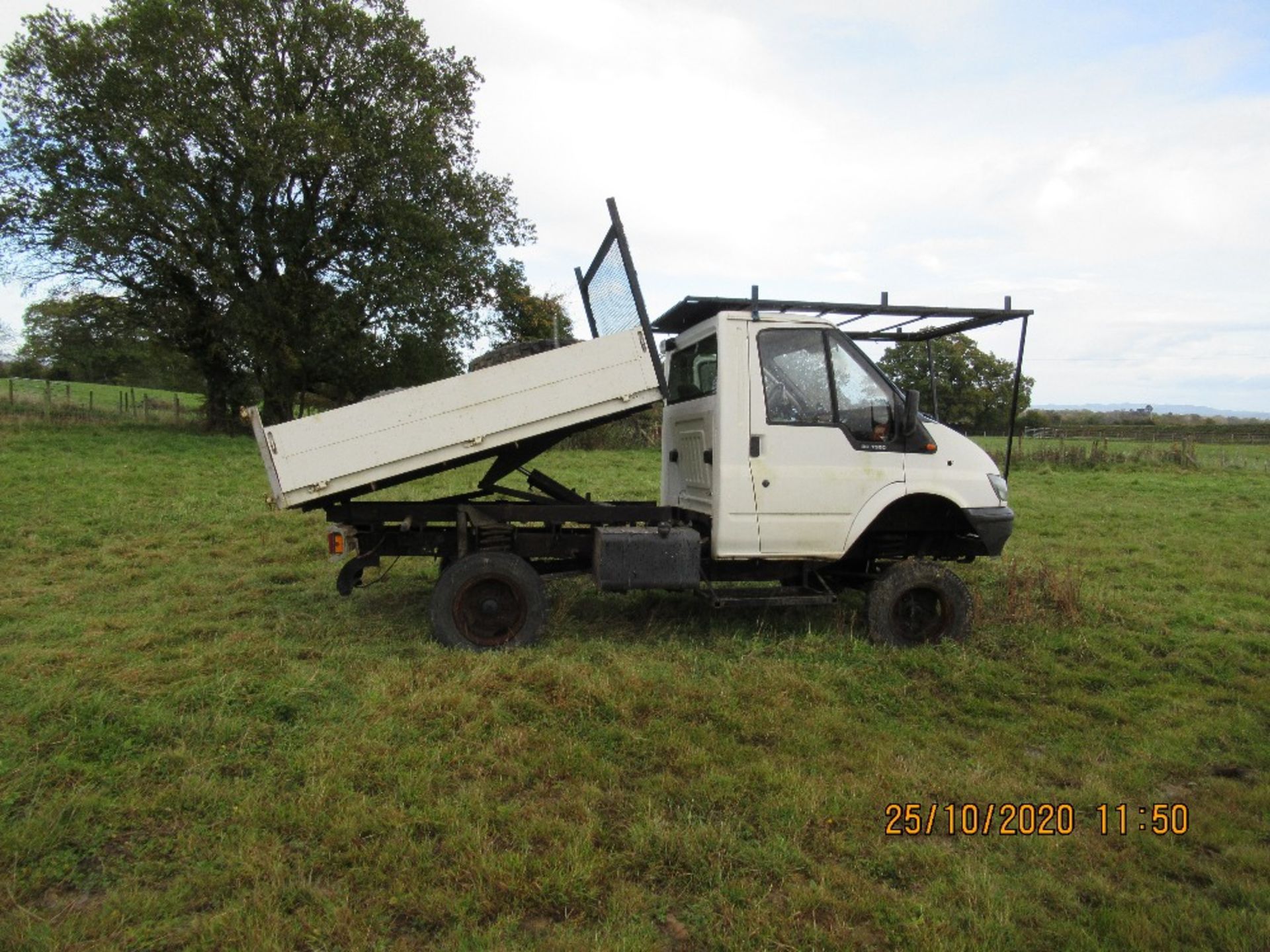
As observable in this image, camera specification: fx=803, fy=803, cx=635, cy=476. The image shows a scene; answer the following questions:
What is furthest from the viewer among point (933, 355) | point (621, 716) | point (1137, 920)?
point (933, 355)

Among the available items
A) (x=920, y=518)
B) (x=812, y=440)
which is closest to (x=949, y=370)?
(x=920, y=518)

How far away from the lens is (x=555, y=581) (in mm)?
7414

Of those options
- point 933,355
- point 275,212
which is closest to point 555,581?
point 933,355

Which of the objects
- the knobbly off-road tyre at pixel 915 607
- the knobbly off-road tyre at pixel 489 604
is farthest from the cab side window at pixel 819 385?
the knobbly off-road tyre at pixel 489 604

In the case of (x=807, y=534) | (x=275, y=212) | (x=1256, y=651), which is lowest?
(x=1256, y=651)

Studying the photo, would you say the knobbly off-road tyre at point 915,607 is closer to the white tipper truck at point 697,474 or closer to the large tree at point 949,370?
the white tipper truck at point 697,474

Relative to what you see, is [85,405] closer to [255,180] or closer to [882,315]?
[255,180]

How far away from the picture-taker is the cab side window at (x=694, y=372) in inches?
221

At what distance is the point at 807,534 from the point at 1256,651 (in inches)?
135

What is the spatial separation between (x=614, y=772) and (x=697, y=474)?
276 cm

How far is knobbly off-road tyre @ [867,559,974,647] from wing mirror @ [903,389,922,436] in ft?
3.10

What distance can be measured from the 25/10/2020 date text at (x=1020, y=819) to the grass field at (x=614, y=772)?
5 centimetres

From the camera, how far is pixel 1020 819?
3.35m

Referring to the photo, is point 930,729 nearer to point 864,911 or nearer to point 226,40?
point 864,911
